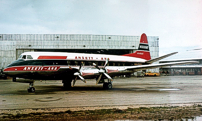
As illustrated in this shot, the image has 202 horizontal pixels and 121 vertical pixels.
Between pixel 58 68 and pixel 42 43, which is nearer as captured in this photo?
pixel 58 68

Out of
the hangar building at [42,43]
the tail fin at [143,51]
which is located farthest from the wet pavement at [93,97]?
the hangar building at [42,43]

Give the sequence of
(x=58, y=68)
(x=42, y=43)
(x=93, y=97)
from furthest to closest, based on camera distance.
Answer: (x=42, y=43) < (x=58, y=68) < (x=93, y=97)

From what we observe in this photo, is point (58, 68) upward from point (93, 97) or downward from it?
upward

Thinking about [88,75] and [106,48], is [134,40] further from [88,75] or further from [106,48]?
[88,75]

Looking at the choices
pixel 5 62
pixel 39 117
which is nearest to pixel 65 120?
pixel 39 117

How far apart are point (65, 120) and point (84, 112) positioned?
70.4 inches

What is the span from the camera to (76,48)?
179 ft

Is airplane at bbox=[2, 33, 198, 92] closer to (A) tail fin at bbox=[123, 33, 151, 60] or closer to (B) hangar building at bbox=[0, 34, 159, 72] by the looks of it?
(A) tail fin at bbox=[123, 33, 151, 60]

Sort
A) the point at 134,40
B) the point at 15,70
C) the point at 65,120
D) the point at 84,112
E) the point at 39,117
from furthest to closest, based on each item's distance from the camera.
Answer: the point at 134,40, the point at 15,70, the point at 84,112, the point at 39,117, the point at 65,120

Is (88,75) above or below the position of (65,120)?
above

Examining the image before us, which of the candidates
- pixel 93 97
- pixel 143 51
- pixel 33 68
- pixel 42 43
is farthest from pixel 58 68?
pixel 42 43

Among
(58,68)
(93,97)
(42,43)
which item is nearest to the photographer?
(93,97)

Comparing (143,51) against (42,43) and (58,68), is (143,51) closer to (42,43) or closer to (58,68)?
(58,68)

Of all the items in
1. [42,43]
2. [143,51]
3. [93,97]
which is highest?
[42,43]
